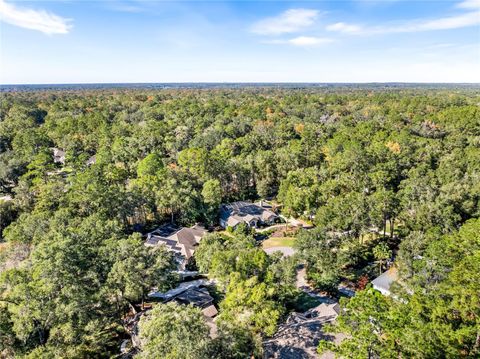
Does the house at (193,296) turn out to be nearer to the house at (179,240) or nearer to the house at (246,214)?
the house at (179,240)

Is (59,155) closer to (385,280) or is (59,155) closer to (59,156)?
(59,156)

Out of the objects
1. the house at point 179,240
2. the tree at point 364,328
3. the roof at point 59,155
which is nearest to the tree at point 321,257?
the tree at point 364,328

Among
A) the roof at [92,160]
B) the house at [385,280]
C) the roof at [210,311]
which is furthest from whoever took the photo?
the roof at [92,160]

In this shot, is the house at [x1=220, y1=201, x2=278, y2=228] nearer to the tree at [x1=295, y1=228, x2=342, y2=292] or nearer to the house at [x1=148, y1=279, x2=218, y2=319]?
the house at [x1=148, y1=279, x2=218, y2=319]

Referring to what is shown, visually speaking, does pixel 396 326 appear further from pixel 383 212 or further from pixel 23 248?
pixel 23 248

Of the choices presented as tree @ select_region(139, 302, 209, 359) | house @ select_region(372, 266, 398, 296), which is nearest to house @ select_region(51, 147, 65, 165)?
tree @ select_region(139, 302, 209, 359)

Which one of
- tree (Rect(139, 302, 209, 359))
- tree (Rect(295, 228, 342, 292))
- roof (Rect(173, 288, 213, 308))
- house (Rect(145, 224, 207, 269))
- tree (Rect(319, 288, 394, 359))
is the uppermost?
tree (Rect(319, 288, 394, 359))

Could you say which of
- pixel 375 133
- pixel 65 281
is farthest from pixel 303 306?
pixel 375 133
